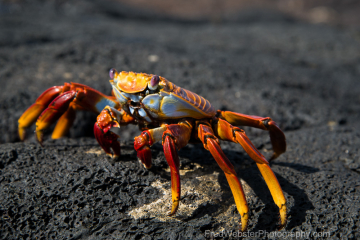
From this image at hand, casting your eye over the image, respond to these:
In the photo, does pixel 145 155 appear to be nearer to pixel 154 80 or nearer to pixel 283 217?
pixel 154 80

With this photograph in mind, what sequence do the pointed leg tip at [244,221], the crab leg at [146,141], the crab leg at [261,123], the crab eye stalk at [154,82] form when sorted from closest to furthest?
1. the pointed leg tip at [244,221]
2. the crab leg at [146,141]
3. the crab eye stalk at [154,82]
4. the crab leg at [261,123]

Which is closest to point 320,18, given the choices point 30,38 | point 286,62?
point 286,62

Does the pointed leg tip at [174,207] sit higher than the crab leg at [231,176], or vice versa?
the crab leg at [231,176]

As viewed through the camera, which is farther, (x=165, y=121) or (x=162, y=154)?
(x=162, y=154)

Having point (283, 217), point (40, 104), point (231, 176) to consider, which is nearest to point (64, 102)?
point (40, 104)

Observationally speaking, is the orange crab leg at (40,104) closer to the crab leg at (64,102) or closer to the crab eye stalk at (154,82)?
the crab leg at (64,102)

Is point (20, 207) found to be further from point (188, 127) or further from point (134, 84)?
point (188, 127)

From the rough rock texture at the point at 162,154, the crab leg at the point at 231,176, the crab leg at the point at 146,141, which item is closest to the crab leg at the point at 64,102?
the rough rock texture at the point at 162,154
